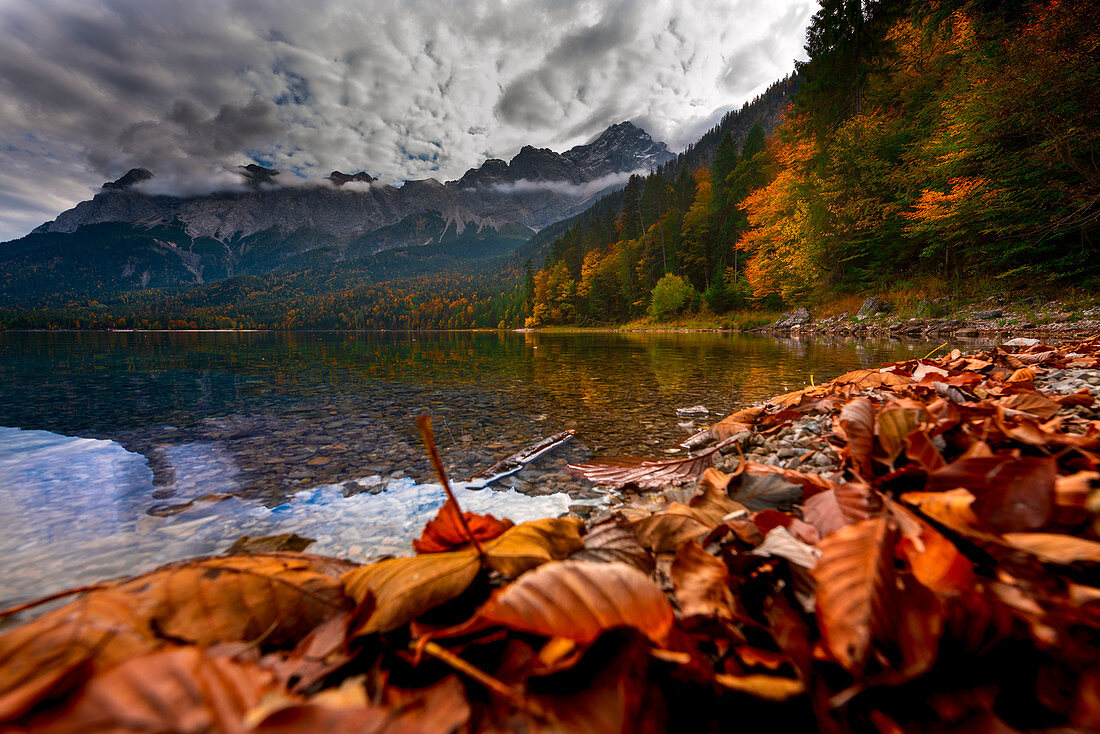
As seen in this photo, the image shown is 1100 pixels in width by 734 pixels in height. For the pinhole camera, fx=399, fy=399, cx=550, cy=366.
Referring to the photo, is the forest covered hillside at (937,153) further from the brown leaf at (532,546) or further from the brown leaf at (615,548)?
the brown leaf at (532,546)

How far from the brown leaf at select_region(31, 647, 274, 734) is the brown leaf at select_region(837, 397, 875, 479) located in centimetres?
141

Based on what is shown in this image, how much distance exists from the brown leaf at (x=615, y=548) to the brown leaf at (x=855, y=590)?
405mm

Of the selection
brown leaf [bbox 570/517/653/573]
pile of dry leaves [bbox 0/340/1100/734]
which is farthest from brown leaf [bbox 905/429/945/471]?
brown leaf [bbox 570/517/653/573]

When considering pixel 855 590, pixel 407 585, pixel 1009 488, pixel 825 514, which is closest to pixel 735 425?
pixel 825 514

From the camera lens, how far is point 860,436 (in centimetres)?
122

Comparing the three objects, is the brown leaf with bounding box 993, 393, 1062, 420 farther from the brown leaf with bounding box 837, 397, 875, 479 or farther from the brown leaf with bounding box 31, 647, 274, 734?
the brown leaf with bounding box 31, 647, 274, 734

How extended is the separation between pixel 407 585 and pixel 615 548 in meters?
0.52

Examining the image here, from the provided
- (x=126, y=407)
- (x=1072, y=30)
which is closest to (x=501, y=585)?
(x=126, y=407)

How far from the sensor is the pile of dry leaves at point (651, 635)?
0.48m

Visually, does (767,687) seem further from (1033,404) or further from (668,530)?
(1033,404)

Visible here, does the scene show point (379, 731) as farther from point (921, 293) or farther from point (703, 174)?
point (703, 174)

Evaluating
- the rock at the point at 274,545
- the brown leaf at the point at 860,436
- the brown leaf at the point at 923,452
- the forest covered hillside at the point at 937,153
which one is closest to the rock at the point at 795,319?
the forest covered hillside at the point at 937,153

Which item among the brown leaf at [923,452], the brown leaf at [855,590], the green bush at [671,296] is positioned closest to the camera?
the brown leaf at [855,590]

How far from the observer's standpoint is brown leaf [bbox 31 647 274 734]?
42cm
